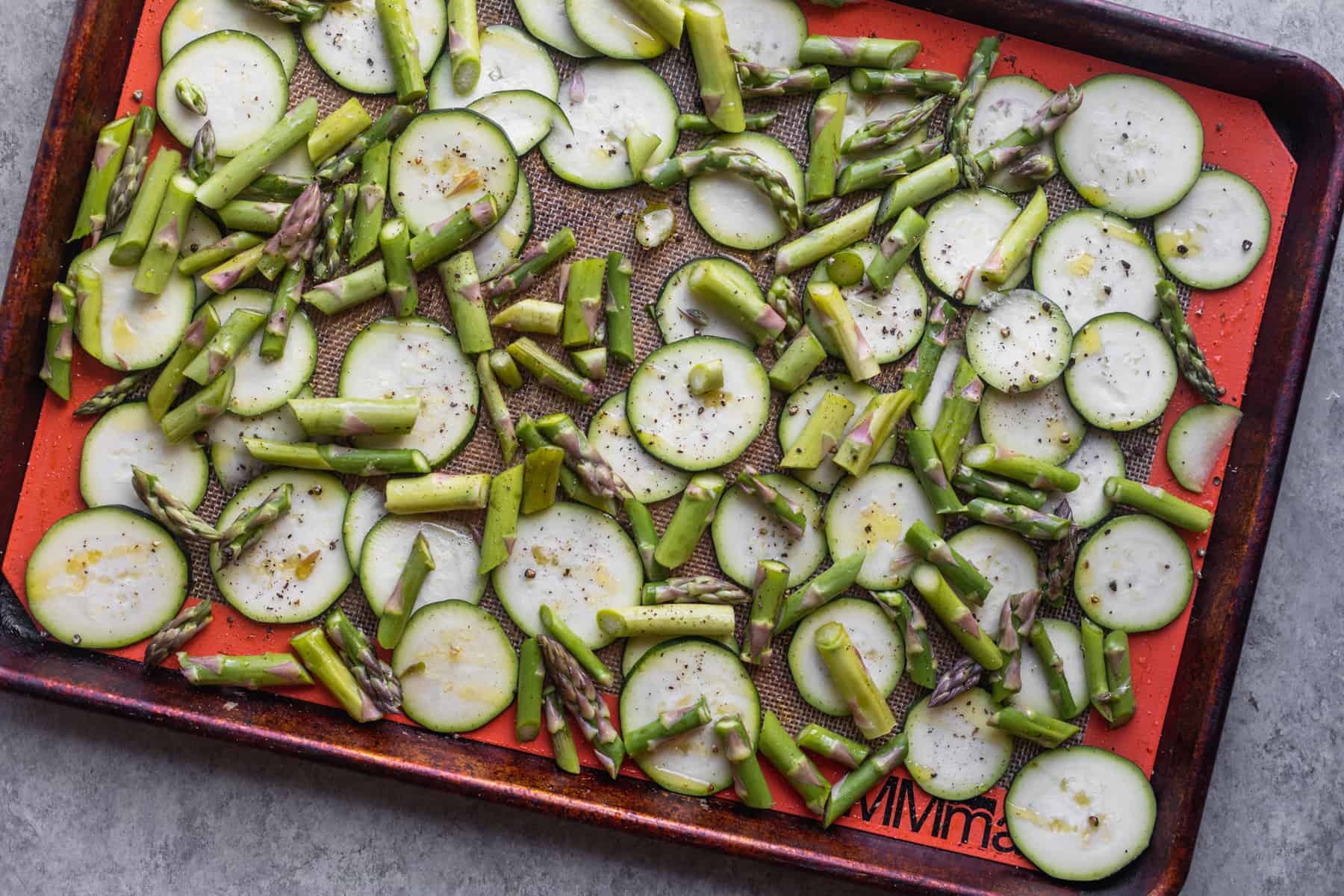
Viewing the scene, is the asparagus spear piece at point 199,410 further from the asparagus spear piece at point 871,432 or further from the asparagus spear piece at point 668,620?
the asparagus spear piece at point 871,432

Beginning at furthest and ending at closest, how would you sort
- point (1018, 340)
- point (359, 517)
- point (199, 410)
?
1. point (1018, 340)
2. point (359, 517)
3. point (199, 410)

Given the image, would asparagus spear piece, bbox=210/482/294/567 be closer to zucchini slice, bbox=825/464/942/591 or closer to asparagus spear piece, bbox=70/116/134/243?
asparagus spear piece, bbox=70/116/134/243

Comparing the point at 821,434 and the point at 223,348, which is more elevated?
the point at 821,434

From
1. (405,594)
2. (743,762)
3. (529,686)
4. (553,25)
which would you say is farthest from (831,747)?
(553,25)

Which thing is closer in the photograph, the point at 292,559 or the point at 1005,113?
the point at 292,559

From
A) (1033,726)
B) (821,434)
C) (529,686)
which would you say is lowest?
(529,686)

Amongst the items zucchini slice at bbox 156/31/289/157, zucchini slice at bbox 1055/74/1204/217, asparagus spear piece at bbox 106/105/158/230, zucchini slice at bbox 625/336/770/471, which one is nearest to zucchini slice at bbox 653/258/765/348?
zucchini slice at bbox 625/336/770/471

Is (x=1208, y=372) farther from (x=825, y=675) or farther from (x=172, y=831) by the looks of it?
(x=172, y=831)

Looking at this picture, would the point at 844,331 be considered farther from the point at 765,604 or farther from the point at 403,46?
the point at 403,46
